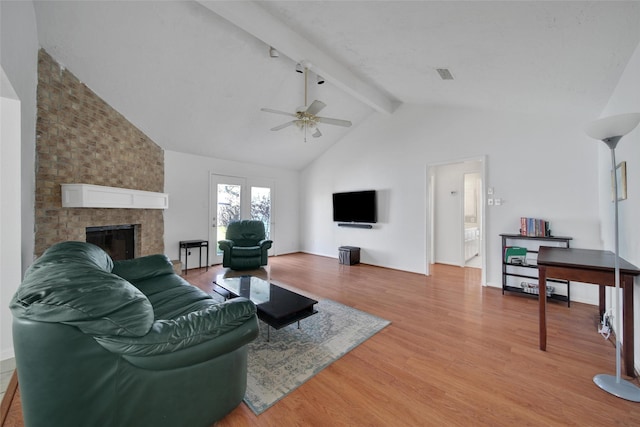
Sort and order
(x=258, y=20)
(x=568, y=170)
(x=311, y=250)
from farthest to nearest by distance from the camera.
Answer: (x=311, y=250)
(x=568, y=170)
(x=258, y=20)

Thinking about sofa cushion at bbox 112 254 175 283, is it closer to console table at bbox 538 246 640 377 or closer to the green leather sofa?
the green leather sofa

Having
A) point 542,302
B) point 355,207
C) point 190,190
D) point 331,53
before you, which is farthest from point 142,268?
point 355,207

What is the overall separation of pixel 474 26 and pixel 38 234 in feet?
15.8

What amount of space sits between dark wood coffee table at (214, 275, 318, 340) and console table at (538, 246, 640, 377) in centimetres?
204

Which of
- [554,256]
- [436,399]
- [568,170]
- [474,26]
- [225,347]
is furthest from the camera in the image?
[568,170]

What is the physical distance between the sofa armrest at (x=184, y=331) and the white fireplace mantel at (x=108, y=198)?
2730 millimetres

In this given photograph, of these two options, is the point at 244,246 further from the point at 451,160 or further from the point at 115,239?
the point at 451,160

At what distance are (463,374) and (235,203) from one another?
538cm

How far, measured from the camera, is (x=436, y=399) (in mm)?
1714

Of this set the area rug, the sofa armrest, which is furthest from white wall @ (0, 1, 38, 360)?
the area rug

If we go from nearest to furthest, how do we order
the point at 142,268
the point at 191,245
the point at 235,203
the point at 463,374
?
the point at 463,374 → the point at 142,268 → the point at 191,245 → the point at 235,203

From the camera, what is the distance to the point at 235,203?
6094 millimetres

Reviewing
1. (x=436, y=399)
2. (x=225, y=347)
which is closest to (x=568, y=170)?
(x=436, y=399)

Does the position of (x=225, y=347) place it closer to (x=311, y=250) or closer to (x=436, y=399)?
(x=436, y=399)
